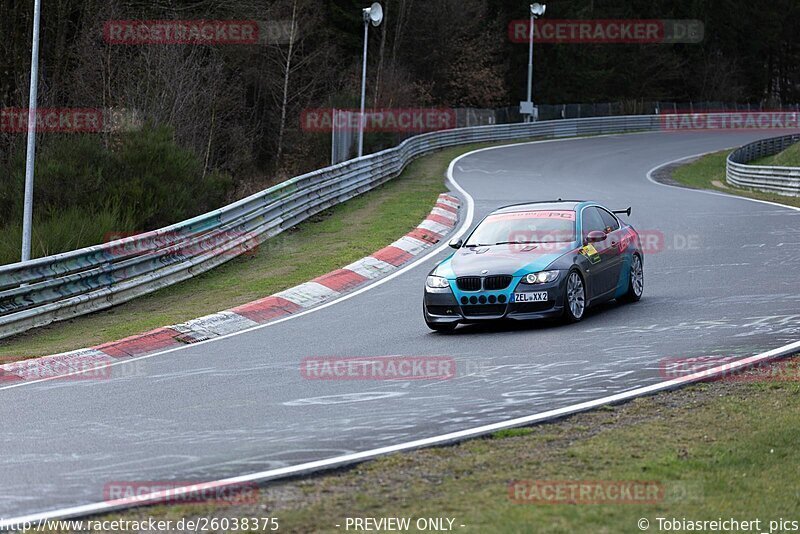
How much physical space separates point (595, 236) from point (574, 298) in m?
1.03

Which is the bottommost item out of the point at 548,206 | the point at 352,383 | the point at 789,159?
the point at 352,383

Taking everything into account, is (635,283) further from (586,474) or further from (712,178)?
(712,178)

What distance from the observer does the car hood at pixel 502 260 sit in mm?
13039

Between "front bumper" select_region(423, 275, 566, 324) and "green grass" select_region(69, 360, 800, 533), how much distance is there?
13.6ft

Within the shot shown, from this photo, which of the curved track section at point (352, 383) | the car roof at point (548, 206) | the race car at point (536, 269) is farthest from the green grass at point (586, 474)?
the car roof at point (548, 206)

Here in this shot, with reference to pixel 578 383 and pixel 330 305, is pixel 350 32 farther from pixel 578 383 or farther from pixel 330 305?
pixel 578 383

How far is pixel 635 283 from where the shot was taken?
1491 centimetres

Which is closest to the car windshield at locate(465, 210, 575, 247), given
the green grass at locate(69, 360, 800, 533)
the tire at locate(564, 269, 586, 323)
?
the tire at locate(564, 269, 586, 323)

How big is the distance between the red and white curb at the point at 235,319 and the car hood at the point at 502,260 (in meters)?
2.92

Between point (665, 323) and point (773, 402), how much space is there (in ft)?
13.6

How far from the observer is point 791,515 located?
6078mm

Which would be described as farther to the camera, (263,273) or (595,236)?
(263,273)

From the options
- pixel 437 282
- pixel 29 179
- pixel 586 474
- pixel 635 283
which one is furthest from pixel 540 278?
pixel 29 179

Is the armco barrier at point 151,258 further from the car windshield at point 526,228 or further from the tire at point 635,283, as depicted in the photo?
the tire at point 635,283
